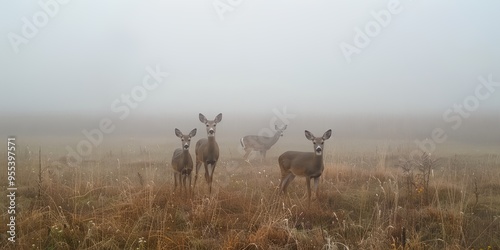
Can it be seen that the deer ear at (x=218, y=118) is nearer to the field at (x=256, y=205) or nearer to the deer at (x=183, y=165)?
the deer at (x=183, y=165)


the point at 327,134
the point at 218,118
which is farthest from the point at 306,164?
the point at 218,118

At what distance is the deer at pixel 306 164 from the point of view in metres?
6.81

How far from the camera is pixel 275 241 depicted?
572 centimetres

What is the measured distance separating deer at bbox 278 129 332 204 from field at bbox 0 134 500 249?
249 mm

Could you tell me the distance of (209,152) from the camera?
7.70 metres

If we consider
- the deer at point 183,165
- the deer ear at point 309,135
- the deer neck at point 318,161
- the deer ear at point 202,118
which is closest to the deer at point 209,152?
the deer ear at point 202,118

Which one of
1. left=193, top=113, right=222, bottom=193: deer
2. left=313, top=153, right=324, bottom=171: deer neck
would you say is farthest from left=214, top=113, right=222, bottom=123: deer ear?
left=313, top=153, right=324, bottom=171: deer neck

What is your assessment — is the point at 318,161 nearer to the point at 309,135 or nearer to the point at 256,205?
the point at 309,135

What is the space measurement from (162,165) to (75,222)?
2.27m

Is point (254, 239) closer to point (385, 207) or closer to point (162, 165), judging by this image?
point (385, 207)

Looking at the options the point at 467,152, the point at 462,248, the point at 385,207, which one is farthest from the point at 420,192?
the point at 467,152

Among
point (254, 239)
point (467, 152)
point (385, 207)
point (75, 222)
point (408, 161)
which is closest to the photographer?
point (254, 239)

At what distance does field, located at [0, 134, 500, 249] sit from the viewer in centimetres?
582

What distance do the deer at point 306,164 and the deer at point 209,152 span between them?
1167 millimetres
